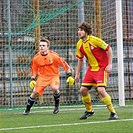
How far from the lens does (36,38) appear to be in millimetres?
14797

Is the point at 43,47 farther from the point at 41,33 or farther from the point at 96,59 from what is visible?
the point at 41,33

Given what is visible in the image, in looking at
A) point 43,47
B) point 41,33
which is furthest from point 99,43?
point 41,33

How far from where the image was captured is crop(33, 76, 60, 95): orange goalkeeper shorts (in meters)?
11.4

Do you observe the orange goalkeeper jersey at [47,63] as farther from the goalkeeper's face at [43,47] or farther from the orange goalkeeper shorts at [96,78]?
the orange goalkeeper shorts at [96,78]

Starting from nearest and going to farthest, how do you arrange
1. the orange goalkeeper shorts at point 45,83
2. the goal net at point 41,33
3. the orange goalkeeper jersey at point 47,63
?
the orange goalkeeper shorts at point 45,83 → the orange goalkeeper jersey at point 47,63 → the goal net at point 41,33

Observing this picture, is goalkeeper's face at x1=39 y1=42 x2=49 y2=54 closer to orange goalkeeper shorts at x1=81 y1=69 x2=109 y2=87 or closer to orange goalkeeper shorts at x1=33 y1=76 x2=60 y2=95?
orange goalkeeper shorts at x1=33 y1=76 x2=60 y2=95

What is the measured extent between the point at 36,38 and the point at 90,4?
6.04 ft

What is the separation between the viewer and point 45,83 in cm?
1153

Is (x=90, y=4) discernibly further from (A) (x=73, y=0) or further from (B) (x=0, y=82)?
(B) (x=0, y=82)

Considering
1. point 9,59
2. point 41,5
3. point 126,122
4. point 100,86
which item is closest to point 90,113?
point 100,86

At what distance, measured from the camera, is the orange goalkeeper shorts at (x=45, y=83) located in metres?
11.4

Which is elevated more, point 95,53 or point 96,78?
point 95,53

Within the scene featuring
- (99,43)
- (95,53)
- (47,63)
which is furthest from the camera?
(47,63)

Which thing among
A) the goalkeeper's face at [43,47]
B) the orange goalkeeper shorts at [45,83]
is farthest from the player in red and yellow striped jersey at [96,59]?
the orange goalkeeper shorts at [45,83]
